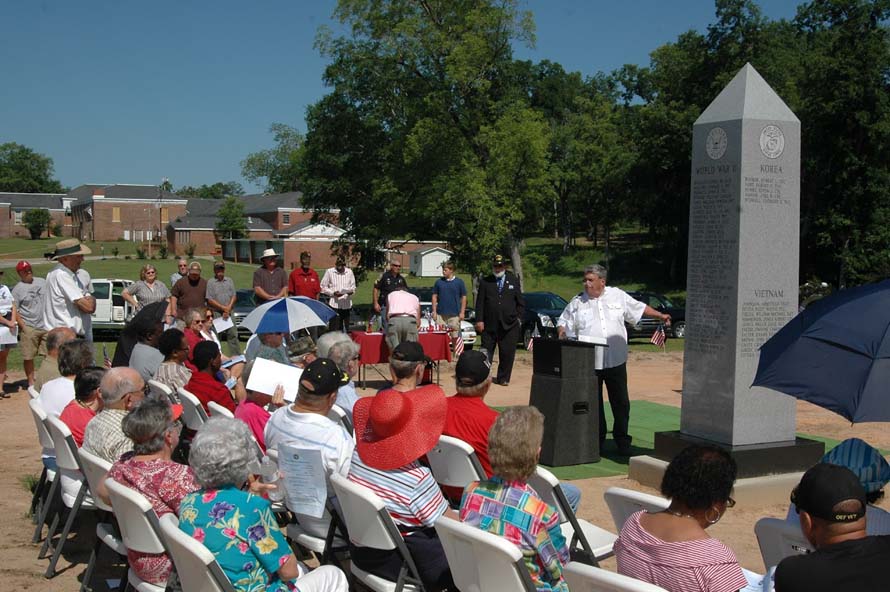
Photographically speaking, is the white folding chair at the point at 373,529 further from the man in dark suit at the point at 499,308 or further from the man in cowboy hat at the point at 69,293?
the man in dark suit at the point at 499,308

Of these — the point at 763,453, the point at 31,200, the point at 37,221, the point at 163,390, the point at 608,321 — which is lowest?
the point at 763,453

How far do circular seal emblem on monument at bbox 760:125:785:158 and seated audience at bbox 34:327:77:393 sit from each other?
6099mm

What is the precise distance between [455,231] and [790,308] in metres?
22.8

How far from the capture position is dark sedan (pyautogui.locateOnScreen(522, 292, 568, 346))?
2162cm

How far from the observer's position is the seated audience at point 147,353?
7.73m

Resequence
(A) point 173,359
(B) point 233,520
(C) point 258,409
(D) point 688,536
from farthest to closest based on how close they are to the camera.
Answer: (A) point 173,359 < (C) point 258,409 < (B) point 233,520 < (D) point 688,536

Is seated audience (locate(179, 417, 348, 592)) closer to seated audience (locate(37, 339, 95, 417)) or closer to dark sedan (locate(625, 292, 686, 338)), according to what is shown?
seated audience (locate(37, 339, 95, 417))

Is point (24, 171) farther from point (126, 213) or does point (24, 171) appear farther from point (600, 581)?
point (600, 581)

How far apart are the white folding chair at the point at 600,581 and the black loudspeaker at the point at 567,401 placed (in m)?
5.46

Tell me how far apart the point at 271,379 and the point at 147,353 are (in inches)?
83.3

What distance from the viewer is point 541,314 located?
22141 mm

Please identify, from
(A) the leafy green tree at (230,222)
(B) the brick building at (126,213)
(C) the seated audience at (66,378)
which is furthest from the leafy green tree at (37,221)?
(C) the seated audience at (66,378)

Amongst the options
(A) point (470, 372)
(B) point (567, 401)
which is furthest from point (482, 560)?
(B) point (567, 401)

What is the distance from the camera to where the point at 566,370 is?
8617 millimetres
